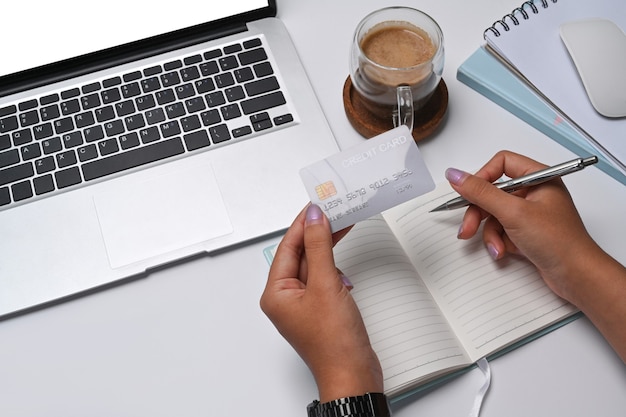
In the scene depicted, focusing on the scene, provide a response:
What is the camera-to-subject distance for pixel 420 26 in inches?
31.4

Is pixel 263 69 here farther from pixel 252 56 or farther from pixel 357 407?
pixel 357 407

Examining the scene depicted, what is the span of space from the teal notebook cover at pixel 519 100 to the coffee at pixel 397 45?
4.0 inches

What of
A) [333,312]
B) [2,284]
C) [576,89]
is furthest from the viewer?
[576,89]

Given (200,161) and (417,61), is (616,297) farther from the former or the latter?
(200,161)

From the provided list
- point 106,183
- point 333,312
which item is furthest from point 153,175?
point 333,312

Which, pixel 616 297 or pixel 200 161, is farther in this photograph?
pixel 200 161

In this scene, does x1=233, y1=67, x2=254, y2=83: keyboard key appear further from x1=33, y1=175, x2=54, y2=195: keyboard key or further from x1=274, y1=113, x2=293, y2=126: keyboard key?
x1=33, y1=175, x2=54, y2=195: keyboard key

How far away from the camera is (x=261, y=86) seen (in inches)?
33.0

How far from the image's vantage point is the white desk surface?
0.69m

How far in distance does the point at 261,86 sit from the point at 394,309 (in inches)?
13.4

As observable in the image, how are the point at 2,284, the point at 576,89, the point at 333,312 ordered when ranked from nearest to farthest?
the point at 333,312 < the point at 2,284 < the point at 576,89

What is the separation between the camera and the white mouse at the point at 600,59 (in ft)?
2.69

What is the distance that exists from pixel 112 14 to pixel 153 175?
8.2 inches

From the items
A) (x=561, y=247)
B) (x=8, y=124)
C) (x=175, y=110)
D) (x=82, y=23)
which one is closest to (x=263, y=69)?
(x=175, y=110)
